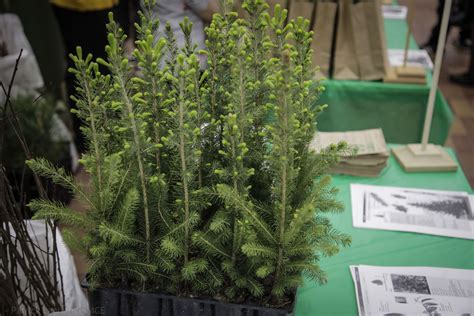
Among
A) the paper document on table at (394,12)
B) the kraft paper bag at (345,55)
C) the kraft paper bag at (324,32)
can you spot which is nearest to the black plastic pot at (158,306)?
the kraft paper bag at (324,32)

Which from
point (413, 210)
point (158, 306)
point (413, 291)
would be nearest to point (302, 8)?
point (413, 210)

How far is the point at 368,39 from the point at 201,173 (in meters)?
1.47

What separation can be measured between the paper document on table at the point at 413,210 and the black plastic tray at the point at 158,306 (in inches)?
23.9

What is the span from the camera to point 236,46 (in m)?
0.97

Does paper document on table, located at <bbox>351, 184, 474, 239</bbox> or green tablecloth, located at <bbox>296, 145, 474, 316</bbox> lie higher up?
paper document on table, located at <bbox>351, 184, 474, 239</bbox>

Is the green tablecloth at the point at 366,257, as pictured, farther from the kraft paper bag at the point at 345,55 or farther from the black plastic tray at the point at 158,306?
the kraft paper bag at the point at 345,55

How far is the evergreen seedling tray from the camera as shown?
3.37 ft

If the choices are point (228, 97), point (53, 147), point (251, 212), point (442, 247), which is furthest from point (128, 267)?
point (53, 147)

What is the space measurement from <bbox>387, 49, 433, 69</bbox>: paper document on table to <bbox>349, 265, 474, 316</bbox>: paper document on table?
1296 millimetres

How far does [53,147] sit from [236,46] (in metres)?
→ 1.58

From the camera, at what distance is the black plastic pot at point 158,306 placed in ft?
3.37

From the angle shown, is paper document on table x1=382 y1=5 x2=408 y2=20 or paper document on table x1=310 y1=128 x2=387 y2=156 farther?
paper document on table x1=382 y1=5 x2=408 y2=20

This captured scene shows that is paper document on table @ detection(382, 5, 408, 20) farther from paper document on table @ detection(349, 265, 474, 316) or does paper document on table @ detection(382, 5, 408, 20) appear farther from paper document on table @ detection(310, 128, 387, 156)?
paper document on table @ detection(349, 265, 474, 316)

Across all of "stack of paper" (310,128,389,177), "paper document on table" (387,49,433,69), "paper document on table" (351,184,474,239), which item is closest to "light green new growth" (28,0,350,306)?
"paper document on table" (351,184,474,239)
